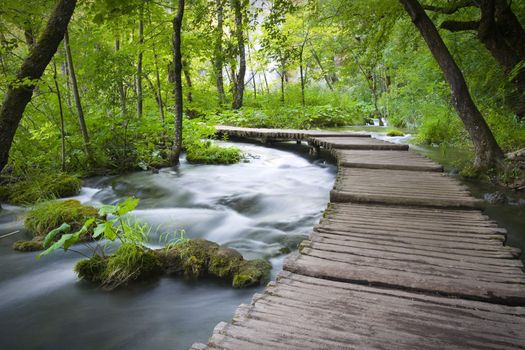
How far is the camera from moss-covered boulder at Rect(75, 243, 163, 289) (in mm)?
3799

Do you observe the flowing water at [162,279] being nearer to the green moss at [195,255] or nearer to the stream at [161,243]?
the stream at [161,243]

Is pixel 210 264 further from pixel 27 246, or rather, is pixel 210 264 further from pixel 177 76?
pixel 177 76

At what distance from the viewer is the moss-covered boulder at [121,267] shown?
380cm

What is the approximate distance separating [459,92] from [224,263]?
5720mm

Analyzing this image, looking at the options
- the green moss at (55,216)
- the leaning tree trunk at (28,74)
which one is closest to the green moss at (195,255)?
the green moss at (55,216)

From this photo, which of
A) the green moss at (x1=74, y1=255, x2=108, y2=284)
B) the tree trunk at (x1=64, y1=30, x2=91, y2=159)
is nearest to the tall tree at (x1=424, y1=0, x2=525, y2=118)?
the green moss at (x1=74, y1=255, x2=108, y2=284)

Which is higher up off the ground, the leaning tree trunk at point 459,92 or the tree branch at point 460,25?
the tree branch at point 460,25

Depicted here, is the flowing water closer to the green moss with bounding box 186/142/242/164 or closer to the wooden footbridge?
the wooden footbridge

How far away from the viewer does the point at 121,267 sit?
12.6ft

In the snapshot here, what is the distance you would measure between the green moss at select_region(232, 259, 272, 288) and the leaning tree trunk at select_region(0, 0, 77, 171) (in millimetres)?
3155

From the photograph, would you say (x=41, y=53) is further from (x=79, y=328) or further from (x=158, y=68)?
(x=158, y=68)

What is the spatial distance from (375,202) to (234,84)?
15.8 m

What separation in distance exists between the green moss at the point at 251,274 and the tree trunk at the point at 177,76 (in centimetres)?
577

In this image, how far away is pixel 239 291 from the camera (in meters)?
3.67
